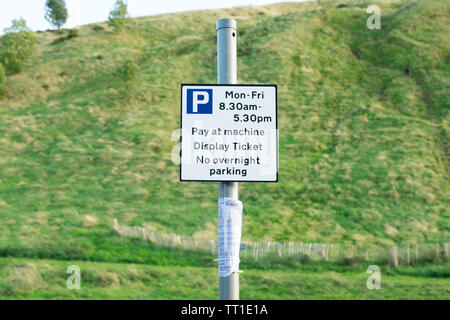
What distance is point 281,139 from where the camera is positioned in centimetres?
4169

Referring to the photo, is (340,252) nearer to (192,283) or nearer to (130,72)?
(192,283)

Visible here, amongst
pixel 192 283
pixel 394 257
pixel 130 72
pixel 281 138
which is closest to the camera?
pixel 192 283

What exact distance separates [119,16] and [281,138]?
48220 mm

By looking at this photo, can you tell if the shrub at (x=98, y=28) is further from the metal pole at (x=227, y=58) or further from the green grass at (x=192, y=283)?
the metal pole at (x=227, y=58)

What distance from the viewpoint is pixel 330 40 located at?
61031mm

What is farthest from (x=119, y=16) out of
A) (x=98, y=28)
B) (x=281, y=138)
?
(x=281, y=138)

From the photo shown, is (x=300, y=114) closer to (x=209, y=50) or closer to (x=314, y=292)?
(x=209, y=50)

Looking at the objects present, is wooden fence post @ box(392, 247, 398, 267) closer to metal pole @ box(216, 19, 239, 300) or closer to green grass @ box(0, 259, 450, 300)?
green grass @ box(0, 259, 450, 300)

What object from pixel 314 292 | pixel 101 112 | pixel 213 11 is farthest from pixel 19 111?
pixel 213 11

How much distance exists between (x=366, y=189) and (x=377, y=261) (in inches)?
432

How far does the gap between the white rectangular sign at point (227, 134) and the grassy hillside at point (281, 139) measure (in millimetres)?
19235

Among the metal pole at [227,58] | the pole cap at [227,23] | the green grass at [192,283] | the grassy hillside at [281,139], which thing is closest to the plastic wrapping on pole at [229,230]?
the metal pole at [227,58]

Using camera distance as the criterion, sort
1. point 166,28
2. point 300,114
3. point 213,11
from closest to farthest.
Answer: point 300,114
point 166,28
point 213,11

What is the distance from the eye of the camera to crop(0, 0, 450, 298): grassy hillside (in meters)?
28.9
